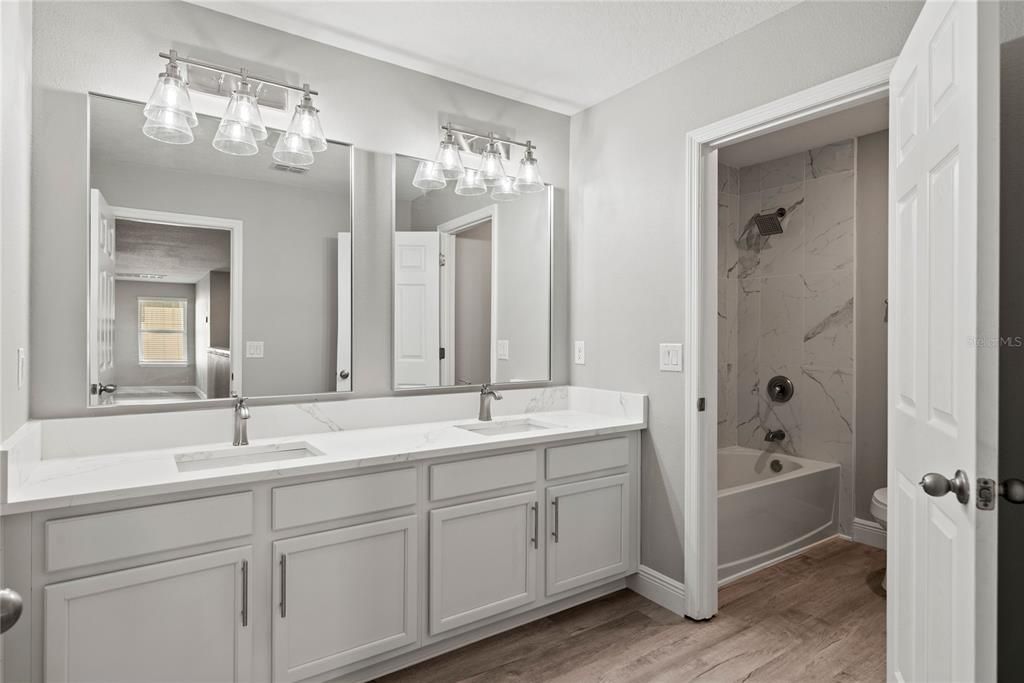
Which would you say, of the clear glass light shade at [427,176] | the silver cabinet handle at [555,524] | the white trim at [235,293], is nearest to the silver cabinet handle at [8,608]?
the white trim at [235,293]

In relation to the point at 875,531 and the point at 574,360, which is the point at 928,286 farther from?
the point at 875,531

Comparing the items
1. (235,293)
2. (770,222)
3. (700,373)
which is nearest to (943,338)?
(700,373)

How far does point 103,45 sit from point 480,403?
1.97 m

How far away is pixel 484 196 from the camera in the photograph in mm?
2854

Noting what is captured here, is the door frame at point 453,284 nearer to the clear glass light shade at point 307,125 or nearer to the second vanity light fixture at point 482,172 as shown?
the second vanity light fixture at point 482,172

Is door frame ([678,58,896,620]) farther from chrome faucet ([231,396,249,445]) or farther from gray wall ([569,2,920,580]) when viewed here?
chrome faucet ([231,396,249,445])

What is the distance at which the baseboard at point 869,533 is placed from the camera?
3318 millimetres

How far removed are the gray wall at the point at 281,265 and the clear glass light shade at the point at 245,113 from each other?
0.21 m

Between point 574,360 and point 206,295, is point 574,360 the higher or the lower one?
the lower one

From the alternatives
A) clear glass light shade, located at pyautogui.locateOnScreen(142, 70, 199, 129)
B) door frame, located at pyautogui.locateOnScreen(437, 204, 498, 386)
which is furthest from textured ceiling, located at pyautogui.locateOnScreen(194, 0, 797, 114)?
door frame, located at pyautogui.locateOnScreen(437, 204, 498, 386)

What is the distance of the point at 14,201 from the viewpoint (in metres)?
1.63

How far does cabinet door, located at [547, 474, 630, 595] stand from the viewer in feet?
8.01

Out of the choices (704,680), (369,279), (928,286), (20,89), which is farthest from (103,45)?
(704,680)

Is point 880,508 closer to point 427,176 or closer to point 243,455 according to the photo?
point 427,176
